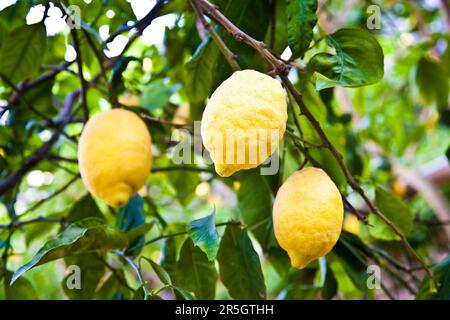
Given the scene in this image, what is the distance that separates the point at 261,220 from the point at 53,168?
0.48m

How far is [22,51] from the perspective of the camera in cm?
85

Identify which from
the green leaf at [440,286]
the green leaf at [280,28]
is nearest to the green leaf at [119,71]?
the green leaf at [280,28]

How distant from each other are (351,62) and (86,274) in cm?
56

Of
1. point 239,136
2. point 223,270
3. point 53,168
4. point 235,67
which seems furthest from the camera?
point 53,168

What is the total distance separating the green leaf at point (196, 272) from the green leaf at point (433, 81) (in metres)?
0.81

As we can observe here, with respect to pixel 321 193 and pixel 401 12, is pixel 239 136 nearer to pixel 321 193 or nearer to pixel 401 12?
pixel 321 193

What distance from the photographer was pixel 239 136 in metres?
0.52

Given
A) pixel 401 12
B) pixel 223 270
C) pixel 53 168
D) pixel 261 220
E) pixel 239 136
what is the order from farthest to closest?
pixel 401 12 → pixel 53 168 → pixel 261 220 → pixel 223 270 → pixel 239 136

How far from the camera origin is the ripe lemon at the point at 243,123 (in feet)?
1.71

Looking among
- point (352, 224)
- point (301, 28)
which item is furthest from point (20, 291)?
point (352, 224)

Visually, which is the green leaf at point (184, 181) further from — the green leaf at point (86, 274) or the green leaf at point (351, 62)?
the green leaf at point (351, 62)

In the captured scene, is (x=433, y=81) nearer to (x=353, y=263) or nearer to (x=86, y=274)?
(x=353, y=263)

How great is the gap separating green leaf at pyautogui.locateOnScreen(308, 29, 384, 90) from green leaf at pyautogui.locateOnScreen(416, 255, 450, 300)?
15.8 inches
